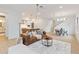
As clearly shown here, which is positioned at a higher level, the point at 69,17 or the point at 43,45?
the point at 69,17

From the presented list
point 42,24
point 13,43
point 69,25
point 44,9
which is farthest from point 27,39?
point 69,25

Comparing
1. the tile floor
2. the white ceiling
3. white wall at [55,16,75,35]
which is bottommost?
the tile floor

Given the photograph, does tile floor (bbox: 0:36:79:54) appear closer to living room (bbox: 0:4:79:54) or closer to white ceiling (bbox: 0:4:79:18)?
living room (bbox: 0:4:79:54)

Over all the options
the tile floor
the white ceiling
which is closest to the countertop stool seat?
the tile floor

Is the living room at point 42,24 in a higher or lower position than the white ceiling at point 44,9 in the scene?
lower

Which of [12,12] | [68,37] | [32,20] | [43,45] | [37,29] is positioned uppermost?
[12,12]

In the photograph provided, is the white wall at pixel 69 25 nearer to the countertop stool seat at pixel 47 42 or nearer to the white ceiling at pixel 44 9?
the white ceiling at pixel 44 9

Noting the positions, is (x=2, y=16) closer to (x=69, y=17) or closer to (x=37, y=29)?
(x=37, y=29)

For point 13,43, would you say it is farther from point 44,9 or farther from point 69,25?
point 69,25

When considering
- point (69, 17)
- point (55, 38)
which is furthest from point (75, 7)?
point (55, 38)

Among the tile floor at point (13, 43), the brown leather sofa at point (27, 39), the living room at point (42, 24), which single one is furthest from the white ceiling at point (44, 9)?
the tile floor at point (13, 43)

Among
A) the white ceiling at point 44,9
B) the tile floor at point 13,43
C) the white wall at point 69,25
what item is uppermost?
the white ceiling at point 44,9

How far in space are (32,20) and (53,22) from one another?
303mm
